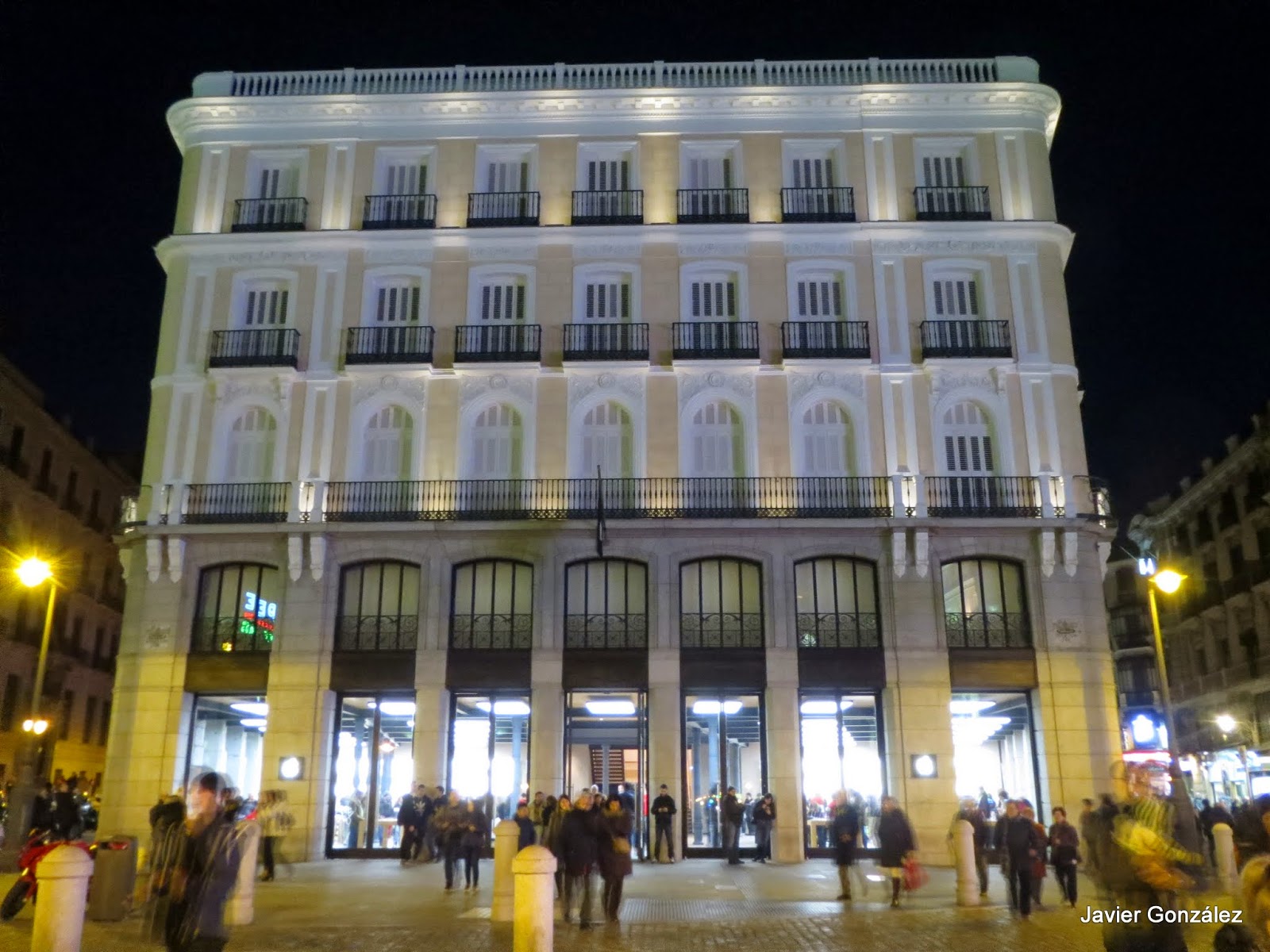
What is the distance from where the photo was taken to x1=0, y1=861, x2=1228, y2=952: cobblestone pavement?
13.3m

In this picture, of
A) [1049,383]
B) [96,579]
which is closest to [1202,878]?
[1049,383]

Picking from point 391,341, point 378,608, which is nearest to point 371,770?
point 378,608

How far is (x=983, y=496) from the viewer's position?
Answer: 27.9 m

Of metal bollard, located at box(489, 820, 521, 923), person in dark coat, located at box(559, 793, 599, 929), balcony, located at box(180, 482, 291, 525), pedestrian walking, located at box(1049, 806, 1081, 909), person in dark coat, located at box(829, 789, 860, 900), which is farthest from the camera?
balcony, located at box(180, 482, 291, 525)

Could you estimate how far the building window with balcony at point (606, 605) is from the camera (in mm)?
27219

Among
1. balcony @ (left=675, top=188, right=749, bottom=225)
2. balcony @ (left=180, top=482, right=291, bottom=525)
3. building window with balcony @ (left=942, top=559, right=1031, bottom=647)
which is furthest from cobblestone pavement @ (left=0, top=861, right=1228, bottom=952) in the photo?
balcony @ (left=675, top=188, right=749, bottom=225)

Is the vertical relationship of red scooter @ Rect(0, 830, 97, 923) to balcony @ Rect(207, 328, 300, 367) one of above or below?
below

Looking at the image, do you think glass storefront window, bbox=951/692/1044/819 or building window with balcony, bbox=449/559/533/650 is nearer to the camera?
glass storefront window, bbox=951/692/1044/819

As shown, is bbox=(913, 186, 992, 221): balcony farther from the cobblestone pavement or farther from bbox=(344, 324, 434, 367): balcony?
the cobblestone pavement

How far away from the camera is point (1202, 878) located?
62.4 feet

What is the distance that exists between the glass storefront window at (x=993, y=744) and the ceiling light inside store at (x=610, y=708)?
804 centimetres

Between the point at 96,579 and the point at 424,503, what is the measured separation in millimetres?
30285

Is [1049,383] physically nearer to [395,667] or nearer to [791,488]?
[791,488]

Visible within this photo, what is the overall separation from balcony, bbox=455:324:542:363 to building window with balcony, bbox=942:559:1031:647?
40.6 feet
